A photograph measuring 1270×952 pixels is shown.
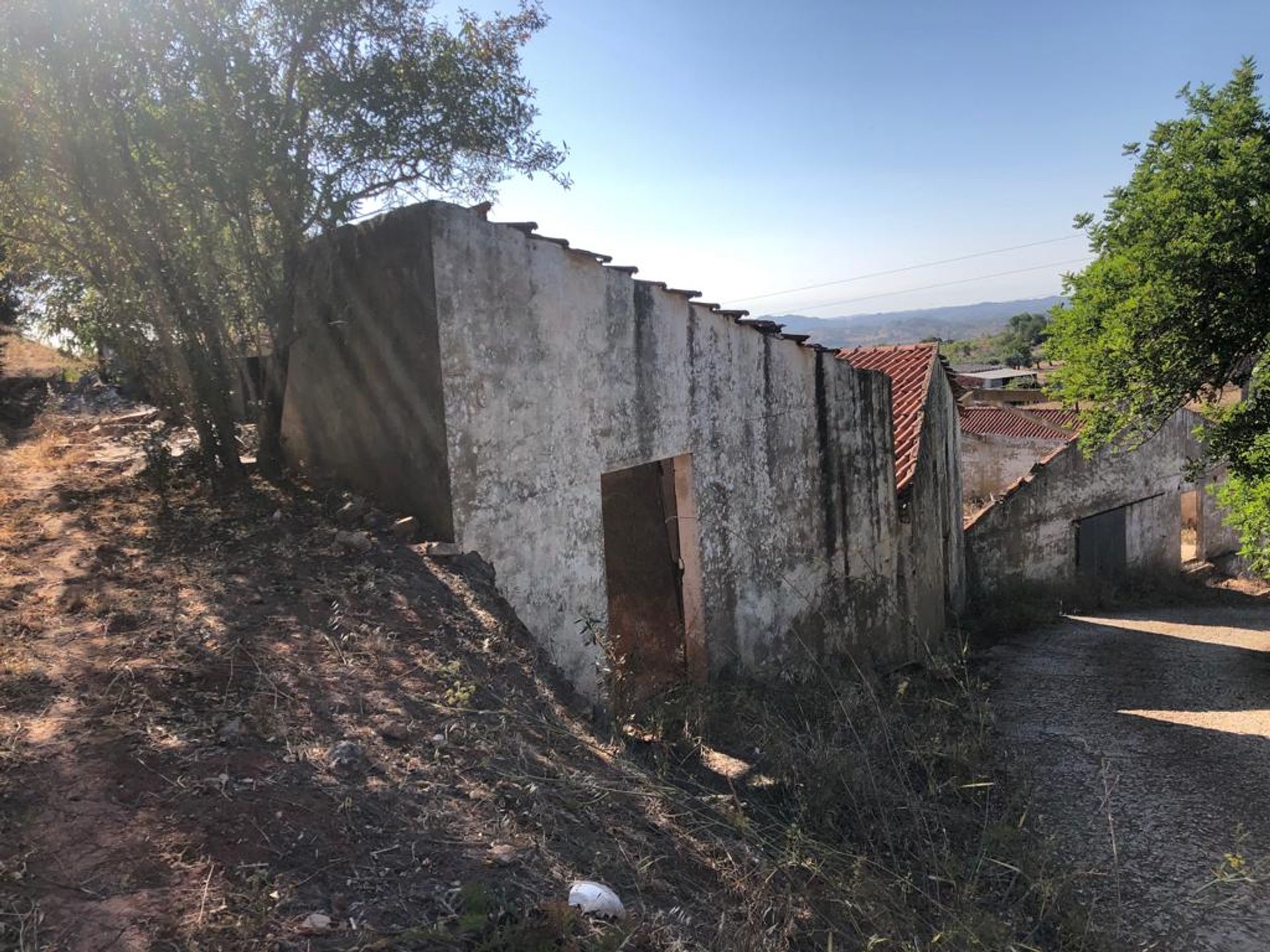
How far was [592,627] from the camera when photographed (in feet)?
20.0

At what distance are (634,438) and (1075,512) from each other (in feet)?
45.6

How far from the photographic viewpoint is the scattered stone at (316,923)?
8.56 ft

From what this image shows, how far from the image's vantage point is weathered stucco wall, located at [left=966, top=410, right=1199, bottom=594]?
51.6ft

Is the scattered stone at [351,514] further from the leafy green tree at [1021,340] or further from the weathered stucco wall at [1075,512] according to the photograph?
the leafy green tree at [1021,340]

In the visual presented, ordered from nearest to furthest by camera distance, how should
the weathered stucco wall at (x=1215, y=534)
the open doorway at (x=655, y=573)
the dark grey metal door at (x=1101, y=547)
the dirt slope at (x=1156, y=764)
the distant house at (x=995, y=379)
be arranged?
the dirt slope at (x=1156, y=764), the open doorway at (x=655, y=573), the dark grey metal door at (x=1101, y=547), the weathered stucco wall at (x=1215, y=534), the distant house at (x=995, y=379)

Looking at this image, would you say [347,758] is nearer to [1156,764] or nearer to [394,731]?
[394,731]

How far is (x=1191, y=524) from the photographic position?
2078cm

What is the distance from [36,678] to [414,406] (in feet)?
8.62

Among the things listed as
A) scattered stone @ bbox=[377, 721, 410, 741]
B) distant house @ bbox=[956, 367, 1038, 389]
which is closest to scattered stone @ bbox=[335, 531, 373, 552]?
scattered stone @ bbox=[377, 721, 410, 741]

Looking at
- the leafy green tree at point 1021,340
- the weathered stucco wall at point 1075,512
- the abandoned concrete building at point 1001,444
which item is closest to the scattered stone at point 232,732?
the weathered stucco wall at point 1075,512

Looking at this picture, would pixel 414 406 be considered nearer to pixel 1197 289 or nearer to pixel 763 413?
pixel 763 413

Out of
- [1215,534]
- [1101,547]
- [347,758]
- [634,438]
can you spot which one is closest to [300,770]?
[347,758]

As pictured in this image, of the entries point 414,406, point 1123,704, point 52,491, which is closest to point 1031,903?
point 414,406

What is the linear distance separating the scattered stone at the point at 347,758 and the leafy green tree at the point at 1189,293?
424 inches
